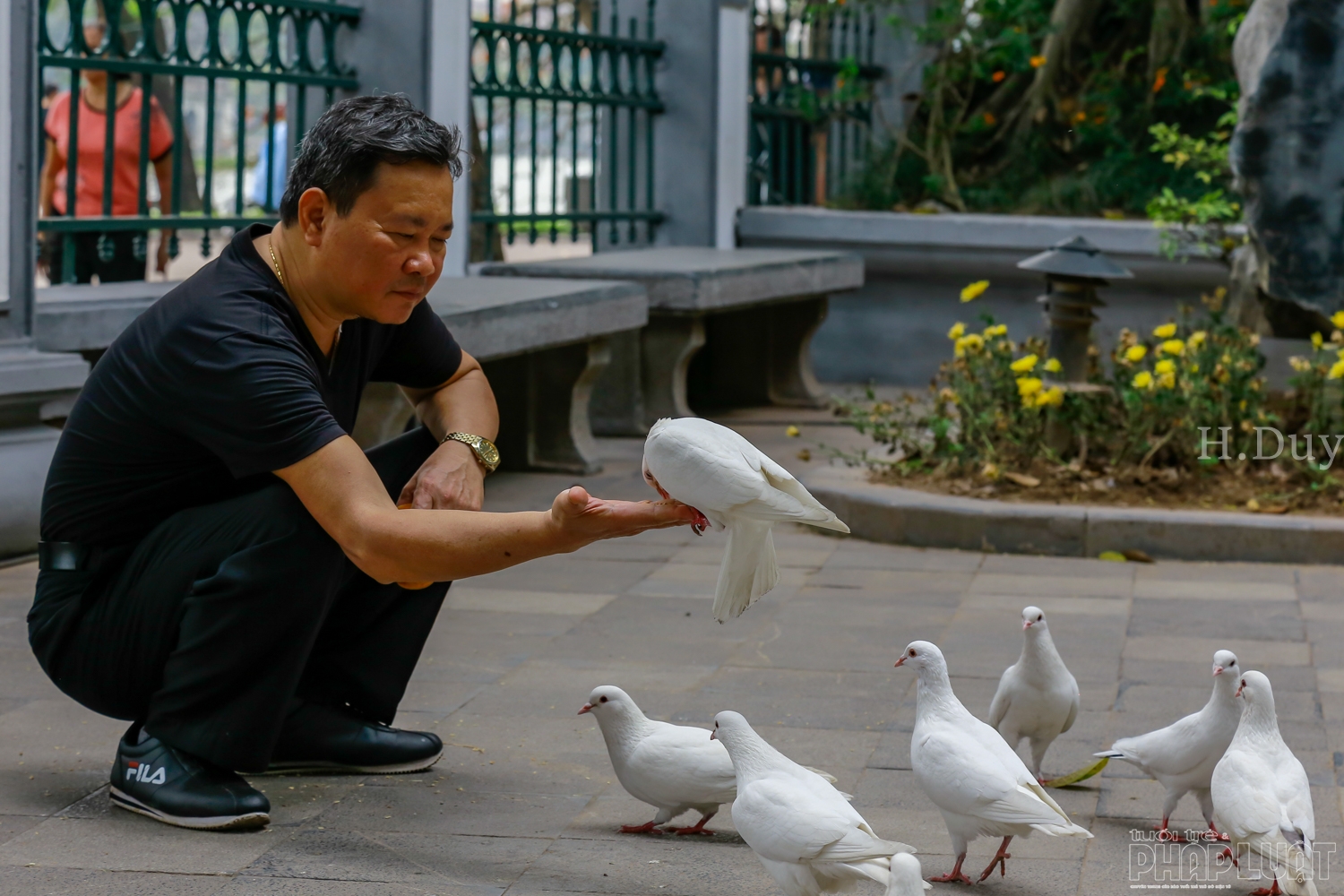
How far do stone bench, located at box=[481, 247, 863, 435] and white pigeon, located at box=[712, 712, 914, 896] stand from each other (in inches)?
216

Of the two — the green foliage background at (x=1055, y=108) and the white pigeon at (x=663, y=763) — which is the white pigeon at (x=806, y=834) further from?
the green foliage background at (x=1055, y=108)

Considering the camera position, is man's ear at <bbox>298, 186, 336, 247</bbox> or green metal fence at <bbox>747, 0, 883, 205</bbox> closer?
man's ear at <bbox>298, 186, 336, 247</bbox>

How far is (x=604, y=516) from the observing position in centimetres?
264

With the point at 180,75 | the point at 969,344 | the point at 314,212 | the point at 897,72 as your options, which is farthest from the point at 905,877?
the point at 897,72

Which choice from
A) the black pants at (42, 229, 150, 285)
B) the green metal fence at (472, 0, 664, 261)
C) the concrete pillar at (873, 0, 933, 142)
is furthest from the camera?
the concrete pillar at (873, 0, 933, 142)

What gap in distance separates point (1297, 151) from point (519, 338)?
131 inches

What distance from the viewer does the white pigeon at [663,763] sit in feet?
9.78

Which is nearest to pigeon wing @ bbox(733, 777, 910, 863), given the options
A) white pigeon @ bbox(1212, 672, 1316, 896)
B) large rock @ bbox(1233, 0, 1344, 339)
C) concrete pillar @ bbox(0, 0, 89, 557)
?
white pigeon @ bbox(1212, 672, 1316, 896)

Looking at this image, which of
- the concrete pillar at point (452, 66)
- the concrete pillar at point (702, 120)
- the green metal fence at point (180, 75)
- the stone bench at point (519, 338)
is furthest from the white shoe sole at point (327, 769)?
the concrete pillar at point (702, 120)

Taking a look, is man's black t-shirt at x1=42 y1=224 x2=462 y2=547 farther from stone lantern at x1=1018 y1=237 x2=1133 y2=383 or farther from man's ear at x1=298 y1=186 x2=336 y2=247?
stone lantern at x1=1018 y1=237 x2=1133 y2=383

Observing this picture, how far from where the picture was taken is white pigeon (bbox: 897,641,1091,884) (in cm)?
269

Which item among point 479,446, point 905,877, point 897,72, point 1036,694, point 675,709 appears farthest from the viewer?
point 897,72

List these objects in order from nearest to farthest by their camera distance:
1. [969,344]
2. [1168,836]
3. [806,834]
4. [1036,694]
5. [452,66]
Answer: [806,834]
[1168,836]
[1036,694]
[969,344]
[452,66]

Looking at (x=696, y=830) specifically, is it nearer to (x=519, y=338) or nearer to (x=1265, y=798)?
(x=1265, y=798)
